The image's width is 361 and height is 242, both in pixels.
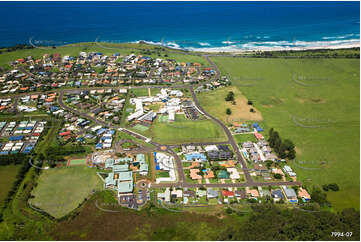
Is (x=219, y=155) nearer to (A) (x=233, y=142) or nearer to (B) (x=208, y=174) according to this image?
(B) (x=208, y=174)

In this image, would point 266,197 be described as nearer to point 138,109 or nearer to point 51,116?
point 138,109

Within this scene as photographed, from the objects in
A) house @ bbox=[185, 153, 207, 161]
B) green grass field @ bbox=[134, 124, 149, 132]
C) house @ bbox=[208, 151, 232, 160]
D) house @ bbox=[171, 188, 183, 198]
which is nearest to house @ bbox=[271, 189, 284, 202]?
house @ bbox=[208, 151, 232, 160]

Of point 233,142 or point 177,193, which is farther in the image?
point 233,142

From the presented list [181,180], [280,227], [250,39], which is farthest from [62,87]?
[250,39]

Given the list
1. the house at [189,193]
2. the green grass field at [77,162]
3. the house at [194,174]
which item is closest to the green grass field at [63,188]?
the green grass field at [77,162]

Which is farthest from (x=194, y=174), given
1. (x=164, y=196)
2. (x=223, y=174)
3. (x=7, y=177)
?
(x=7, y=177)
